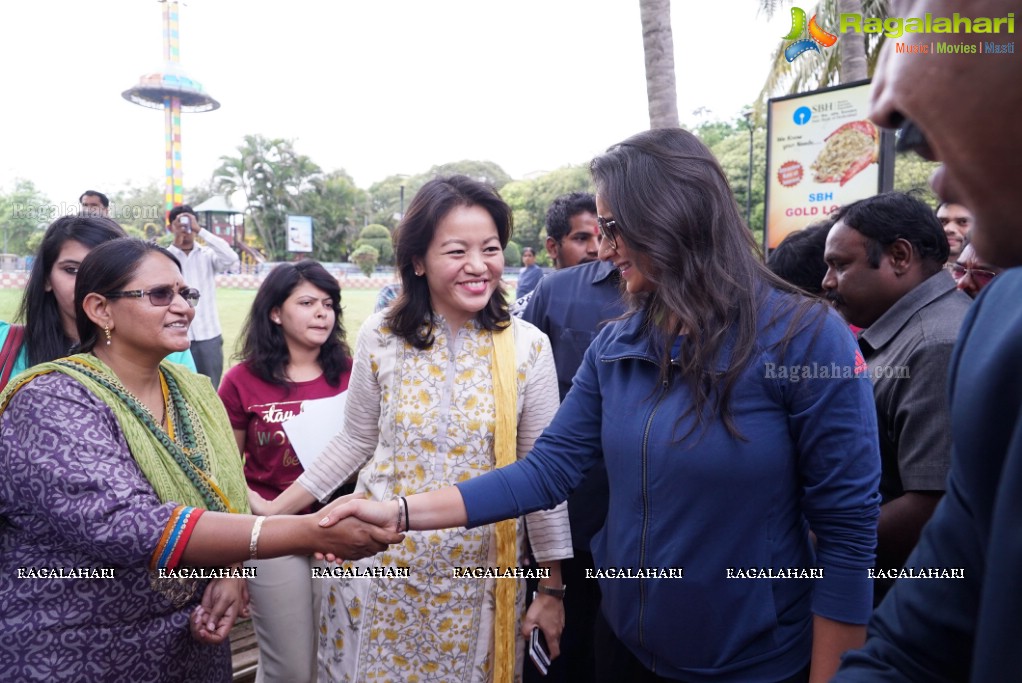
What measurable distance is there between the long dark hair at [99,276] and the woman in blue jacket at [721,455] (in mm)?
1559

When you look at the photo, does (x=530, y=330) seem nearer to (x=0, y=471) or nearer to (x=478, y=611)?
(x=478, y=611)

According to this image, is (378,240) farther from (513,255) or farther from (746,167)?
(746,167)

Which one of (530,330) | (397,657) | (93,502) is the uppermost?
(530,330)

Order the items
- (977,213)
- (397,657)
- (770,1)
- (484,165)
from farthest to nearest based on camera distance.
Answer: (484,165) → (770,1) → (397,657) → (977,213)

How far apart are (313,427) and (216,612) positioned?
119 cm

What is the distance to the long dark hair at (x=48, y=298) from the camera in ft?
9.27

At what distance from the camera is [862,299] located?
2475 millimetres

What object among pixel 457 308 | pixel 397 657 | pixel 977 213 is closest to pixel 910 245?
pixel 457 308

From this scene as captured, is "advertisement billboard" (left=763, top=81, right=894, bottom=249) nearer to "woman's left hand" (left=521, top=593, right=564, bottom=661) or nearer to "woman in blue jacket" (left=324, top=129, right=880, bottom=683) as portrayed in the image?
"woman in blue jacket" (left=324, top=129, right=880, bottom=683)

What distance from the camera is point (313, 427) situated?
10.4 feet

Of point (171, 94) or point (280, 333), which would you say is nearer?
point (280, 333)

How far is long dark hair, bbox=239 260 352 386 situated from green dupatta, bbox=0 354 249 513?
0.86 meters

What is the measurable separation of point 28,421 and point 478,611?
4.78ft

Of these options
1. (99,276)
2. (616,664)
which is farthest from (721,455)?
(99,276)
